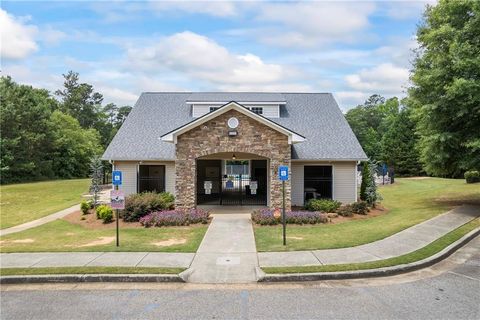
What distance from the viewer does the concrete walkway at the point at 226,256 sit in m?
8.98

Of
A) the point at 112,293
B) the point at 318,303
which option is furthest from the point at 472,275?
the point at 112,293

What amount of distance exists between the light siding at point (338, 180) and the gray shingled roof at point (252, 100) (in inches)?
24.8

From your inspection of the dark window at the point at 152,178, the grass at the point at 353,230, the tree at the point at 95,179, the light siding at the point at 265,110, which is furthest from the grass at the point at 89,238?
the light siding at the point at 265,110

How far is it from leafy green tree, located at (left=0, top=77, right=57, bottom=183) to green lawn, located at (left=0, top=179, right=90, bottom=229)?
29.3 feet

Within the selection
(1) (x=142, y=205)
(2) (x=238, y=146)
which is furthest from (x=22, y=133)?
(2) (x=238, y=146)

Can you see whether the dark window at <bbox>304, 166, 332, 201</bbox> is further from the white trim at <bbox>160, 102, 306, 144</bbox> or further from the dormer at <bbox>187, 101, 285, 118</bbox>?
the dormer at <bbox>187, 101, 285, 118</bbox>

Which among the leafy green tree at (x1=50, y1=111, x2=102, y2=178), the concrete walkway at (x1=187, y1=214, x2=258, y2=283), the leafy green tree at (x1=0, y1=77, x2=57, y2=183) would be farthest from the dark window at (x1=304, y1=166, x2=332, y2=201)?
the leafy green tree at (x1=50, y1=111, x2=102, y2=178)

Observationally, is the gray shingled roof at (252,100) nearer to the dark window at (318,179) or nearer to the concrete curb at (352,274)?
the dark window at (318,179)

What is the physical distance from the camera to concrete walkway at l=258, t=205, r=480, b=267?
32.4 ft

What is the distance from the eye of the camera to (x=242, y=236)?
13.3m

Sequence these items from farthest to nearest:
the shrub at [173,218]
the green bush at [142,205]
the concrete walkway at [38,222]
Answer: the green bush at [142,205] < the concrete walkway at [38,222] < the shrub at [173,218]

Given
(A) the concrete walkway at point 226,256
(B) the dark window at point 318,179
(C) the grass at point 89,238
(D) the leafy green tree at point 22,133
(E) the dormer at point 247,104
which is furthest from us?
(D) the leafy green tree at point 22,133

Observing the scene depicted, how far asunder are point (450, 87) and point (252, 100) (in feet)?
38.4

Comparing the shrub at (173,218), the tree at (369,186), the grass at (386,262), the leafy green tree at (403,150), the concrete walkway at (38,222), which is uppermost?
the leafy green tree at (403,150)
